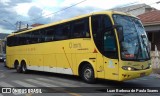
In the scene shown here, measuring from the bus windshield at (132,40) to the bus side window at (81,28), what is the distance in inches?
76.0

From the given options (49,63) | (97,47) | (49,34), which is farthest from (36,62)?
(97,47)

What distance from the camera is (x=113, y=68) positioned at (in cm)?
1220

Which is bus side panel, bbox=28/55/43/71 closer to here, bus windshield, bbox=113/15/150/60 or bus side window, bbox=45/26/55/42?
bus side window, bbox=45/26/55/42

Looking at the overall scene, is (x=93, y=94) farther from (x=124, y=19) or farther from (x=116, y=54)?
(x=124, y=19)

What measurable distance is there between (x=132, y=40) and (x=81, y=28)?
318 centimetres

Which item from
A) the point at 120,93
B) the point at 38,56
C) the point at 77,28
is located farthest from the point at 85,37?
the point at 38,56

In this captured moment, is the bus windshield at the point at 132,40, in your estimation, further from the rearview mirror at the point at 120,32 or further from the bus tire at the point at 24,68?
the bus tire at the point at 24,68

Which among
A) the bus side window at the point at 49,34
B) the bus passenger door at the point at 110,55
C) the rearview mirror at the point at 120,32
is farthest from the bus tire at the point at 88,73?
the bus side window at the point at 49,34

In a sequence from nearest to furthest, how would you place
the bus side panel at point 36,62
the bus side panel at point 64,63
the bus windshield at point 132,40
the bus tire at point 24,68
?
1. the bus windshield at point 132,40
2. the bus side panel at point 64,63
3. the bus side panel at point 36,62
4. the bus tire at point 24,68

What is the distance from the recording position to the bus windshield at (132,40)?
12.0m

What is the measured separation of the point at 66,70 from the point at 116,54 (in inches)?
184

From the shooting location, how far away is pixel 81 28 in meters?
14.6

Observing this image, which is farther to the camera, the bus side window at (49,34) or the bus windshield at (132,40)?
the bus side window at (49,34)

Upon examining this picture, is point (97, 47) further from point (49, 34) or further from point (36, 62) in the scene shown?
point (36, 62)
